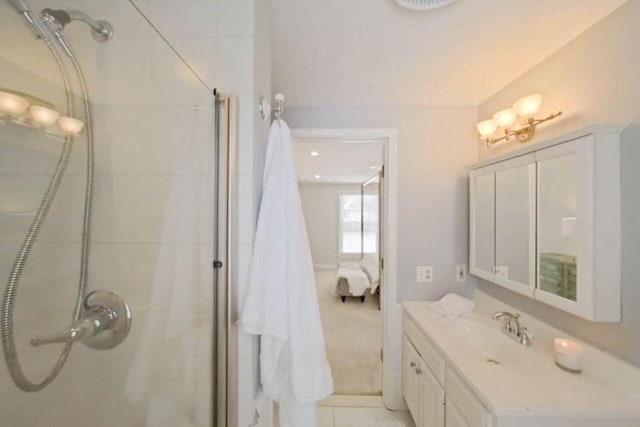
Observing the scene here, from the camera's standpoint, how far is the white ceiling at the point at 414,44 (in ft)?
3.85

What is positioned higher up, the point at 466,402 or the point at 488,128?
the point at 488,128

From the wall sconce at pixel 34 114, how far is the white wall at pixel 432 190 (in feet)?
5.95

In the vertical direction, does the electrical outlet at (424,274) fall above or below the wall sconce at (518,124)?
below

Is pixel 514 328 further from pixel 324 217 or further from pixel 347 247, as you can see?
pixel 324 217

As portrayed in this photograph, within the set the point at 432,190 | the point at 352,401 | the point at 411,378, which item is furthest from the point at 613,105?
the point at 352,401

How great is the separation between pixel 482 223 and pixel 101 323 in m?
2.09

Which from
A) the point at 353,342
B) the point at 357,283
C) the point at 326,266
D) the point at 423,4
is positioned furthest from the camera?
the point at 326,266

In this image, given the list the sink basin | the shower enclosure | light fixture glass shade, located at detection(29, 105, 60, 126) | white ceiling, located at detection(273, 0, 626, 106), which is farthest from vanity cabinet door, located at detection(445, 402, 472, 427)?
light fixture glass shade, located at detection(29, 105, 60, 126)

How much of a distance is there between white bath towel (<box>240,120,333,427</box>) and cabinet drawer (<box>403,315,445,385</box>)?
0.68m

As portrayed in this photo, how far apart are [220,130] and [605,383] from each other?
1.80 m

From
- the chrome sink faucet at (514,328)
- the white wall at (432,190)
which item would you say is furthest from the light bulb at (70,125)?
the chrome sink faucet at (514,328)

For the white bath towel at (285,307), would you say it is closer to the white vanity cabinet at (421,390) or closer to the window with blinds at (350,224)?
the white vanity cabinet at (421,390)

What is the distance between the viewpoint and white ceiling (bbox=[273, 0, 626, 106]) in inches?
46.2

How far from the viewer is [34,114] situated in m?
0.80
